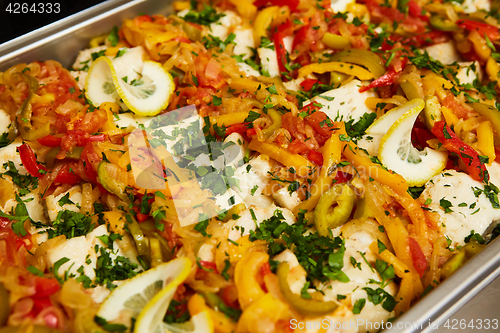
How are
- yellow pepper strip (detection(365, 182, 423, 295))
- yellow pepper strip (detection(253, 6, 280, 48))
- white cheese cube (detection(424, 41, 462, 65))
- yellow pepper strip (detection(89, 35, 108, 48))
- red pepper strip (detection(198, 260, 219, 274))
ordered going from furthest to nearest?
white cheese cube (detection(424, 41, 462, 65)), yellow pepper strip (detection(253, 6, 280, 48)), yellow pepper strip (detection(89, 35, 108, 48)), yellow pepper strip (detection(365, 182, 423, 295)), red pepper strip (detection(198, 260, 219, 274))

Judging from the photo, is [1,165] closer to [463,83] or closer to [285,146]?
[285,146]

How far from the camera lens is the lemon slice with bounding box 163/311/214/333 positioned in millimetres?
2135

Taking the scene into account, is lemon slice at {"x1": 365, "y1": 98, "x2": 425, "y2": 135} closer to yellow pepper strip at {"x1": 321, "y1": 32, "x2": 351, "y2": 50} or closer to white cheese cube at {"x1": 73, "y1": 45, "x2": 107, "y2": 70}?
yellow pepper strip at {"x1": 321, "y1": 32, "x2": 351, "y2": 50}

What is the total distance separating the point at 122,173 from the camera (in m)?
2.87

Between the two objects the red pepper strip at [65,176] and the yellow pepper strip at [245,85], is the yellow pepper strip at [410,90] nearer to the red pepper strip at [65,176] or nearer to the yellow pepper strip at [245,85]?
the yellow pepper strip at [245,85]

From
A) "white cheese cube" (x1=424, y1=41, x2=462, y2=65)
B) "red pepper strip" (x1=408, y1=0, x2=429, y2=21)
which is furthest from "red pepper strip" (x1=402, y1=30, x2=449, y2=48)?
"red pepper strip" (x1=408, y1=0, x2=429, y2=21)

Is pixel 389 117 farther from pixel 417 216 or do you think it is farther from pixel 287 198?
pixel 287 198

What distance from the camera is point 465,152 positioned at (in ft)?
10.4

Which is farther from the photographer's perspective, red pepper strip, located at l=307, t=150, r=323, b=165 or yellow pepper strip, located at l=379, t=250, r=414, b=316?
red pepper strip, located at l=307, t=150, r=323, b=165

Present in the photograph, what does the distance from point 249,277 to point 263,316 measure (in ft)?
0.83

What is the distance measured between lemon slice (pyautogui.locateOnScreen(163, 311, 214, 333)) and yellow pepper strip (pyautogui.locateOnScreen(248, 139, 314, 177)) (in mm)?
1322

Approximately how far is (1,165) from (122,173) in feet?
3.95

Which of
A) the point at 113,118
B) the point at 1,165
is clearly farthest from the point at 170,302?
the point at 1,165

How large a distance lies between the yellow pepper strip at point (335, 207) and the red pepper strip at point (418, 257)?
50cm
